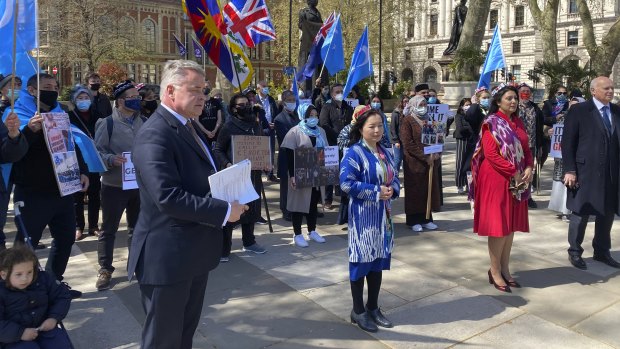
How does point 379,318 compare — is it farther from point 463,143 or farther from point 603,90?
point 463,143

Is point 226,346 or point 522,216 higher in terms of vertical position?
point 522,216

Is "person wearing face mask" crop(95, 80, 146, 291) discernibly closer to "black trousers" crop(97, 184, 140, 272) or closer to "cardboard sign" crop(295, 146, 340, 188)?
"black trousers" crop(97, 184, 140, 272)

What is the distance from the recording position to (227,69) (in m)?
7.41

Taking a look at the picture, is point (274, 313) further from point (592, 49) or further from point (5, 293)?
point (592, 49)

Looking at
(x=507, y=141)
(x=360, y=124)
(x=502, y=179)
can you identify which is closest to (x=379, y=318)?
(x=360, y=124)

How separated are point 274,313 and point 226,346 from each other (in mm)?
672

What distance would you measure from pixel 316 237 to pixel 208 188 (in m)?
4.08

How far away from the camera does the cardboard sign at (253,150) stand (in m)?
6.30

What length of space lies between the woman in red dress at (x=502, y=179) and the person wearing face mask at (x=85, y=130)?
449 cm

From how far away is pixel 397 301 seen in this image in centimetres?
490

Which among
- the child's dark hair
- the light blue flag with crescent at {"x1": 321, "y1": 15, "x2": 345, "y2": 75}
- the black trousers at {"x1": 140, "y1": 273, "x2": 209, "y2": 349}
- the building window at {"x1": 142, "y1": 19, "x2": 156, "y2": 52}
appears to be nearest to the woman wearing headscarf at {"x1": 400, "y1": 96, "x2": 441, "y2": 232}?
the light blue flag with crescent at {"x1": 321, "y1": 15, "x2": 345, "y2": 75}

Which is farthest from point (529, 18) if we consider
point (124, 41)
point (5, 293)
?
point (5, 293)

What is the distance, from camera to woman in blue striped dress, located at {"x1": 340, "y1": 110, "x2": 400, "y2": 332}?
13.8 feet

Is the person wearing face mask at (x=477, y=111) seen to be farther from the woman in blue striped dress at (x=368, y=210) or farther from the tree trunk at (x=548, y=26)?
the tree trunk at (x=548, y=26)
